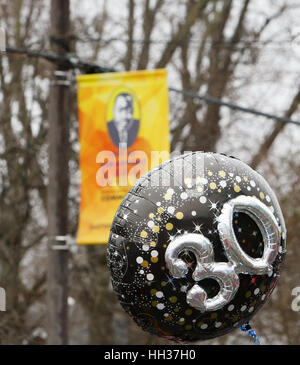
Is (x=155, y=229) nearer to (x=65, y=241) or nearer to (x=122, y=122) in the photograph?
(x=122, y=122)

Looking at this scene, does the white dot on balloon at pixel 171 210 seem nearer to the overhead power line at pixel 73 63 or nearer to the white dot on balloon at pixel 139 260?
the white dot on balloon at pixel 139 260

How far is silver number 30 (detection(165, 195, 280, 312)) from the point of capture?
1.76 metres

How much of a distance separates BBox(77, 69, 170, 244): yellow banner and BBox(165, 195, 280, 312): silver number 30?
228 cm

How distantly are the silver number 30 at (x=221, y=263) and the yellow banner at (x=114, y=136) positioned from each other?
7.49 feet

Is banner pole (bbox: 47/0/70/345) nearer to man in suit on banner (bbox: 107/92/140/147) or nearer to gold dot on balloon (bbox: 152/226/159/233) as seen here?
man in suit on banner (bbox: 107/92/140/147)

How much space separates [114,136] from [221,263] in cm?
266

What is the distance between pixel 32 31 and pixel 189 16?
2.18 metres

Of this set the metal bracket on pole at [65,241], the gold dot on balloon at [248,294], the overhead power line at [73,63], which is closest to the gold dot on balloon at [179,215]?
the gold dot on balloon at [248,294]

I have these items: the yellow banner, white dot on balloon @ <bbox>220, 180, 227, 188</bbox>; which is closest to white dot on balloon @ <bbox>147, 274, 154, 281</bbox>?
white dot on balloon @ <bbox>220, 180, 227, 188</bbox>

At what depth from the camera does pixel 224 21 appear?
7391 millimetres
